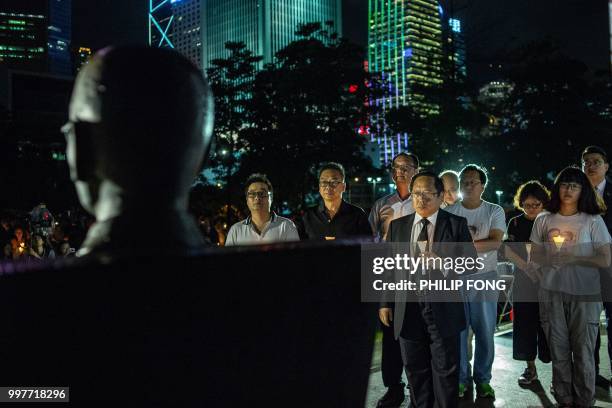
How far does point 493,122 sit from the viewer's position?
70.8 feet

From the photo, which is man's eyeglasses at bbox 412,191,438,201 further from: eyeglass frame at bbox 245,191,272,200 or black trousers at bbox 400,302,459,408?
eyeglass frame at bbox 245,191,272,200

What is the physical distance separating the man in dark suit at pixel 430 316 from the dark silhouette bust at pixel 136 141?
9.44 feet

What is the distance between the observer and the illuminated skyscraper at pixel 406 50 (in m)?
20.9

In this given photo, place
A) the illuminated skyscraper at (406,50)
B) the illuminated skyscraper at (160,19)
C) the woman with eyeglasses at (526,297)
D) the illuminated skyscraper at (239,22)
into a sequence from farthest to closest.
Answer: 1. the illuminated skyscraper at (160,19)
2. the illuminated skyscraper at (239,22)
3. the illuminated skyscraper at (406,50)
4. the woman with eyeglasses at (526,297)

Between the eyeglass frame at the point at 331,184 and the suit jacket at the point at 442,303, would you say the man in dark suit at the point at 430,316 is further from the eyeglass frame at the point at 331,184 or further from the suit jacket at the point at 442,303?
the eyeglass frame at the point at 331,184

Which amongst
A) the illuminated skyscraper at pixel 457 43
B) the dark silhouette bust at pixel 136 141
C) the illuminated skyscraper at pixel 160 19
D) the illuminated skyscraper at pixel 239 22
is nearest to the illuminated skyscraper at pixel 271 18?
the illuminated skyscraper at pixel 239 22

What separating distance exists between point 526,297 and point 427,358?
174cm

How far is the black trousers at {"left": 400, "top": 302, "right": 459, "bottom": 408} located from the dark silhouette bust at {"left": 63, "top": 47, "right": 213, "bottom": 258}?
2884mm

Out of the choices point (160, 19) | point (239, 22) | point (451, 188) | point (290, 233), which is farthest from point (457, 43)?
point (160, 19)

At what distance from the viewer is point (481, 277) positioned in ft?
14.8

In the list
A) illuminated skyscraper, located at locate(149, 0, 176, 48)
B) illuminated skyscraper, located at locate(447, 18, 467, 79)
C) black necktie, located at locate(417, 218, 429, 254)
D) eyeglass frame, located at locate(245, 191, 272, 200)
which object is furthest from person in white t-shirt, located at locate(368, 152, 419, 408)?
illuminated skyscraper, located at locate(149, 0, 176, 48)

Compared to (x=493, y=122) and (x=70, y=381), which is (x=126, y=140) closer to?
(x=70, y=381)

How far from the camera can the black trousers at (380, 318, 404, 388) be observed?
4.36 metres

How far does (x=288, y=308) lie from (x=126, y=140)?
0.45 meters
